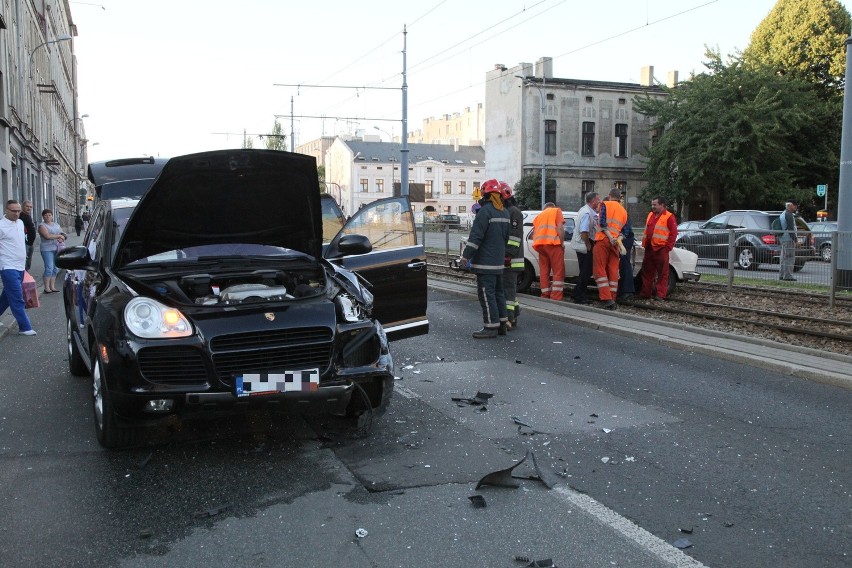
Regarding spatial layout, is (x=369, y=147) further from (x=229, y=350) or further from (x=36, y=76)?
(x=229, y=350)

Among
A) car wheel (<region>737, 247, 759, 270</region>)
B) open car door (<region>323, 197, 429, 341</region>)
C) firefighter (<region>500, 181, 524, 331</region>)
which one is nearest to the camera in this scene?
open car door (<region>323, 197, 429, 341</region>)

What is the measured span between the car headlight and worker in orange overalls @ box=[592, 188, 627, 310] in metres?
8.65

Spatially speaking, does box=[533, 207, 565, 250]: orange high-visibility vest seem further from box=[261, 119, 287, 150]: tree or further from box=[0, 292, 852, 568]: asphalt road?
box=[261, 119, 287, 150]: tree

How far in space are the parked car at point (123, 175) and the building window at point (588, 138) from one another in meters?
40.8

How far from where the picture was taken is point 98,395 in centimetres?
502

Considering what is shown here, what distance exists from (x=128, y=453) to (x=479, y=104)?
120 metres

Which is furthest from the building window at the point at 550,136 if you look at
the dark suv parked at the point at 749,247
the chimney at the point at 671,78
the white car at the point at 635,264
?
the white car at the point at 635,264

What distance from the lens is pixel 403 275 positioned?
7.55 meters

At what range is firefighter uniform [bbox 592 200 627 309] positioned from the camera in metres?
11.9

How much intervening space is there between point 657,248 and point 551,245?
1919 millimetres

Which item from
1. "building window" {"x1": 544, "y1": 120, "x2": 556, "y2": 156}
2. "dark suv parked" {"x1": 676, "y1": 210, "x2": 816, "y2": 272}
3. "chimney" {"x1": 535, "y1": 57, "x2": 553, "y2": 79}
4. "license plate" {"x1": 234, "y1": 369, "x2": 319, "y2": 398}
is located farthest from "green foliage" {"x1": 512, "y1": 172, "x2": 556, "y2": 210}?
"license plate" {"x1": 234, "y1": 369, "x2": 319, "y2": 398}

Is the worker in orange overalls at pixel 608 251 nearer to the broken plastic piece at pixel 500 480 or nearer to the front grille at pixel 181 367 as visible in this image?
the broken plastic piece at pixel 500 480

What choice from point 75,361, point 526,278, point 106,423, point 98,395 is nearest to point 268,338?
point 106,423

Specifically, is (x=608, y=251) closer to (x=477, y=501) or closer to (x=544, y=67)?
(x=477, y=501)
